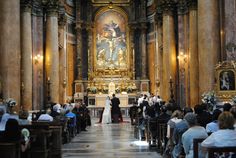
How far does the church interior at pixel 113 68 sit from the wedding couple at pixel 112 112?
206 millimetres

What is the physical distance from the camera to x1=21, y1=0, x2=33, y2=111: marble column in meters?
29.4

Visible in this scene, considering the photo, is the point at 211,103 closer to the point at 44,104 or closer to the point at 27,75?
the point at 27,75

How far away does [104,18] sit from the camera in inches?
1967

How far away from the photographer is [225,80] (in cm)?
2056

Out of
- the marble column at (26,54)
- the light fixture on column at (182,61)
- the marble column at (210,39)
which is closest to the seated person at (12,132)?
the marble column at (210,39)

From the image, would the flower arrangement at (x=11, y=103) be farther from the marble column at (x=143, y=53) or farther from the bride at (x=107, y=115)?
the marble column at (x=143, y=53)

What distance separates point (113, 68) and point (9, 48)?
26.5m

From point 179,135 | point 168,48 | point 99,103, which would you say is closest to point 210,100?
point 179,135

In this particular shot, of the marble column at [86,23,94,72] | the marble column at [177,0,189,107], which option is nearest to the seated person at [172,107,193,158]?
the marble column at [177,0,189,107]

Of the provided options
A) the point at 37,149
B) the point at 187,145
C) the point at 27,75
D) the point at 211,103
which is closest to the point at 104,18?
the point at 27,75

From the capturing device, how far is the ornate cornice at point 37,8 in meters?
32.0

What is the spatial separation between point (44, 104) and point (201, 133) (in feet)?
85.1

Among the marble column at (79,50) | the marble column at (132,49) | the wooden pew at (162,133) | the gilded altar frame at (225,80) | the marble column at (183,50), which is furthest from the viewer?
the marble column at (132,49)

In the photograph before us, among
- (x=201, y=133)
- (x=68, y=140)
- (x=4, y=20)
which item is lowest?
(x=68, y=140)
